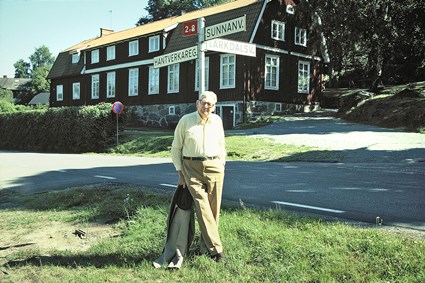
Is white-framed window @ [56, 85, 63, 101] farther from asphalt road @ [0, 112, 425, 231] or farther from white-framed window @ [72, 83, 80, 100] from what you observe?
asphalt road @ [0, 112, 425, 231]

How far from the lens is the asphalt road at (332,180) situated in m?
6.85

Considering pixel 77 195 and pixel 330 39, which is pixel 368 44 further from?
pixel 77 195

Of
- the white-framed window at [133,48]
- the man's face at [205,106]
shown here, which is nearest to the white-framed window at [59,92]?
the white-framed window at [133,48]

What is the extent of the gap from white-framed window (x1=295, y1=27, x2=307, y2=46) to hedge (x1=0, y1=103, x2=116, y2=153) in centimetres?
1609

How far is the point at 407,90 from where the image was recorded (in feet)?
85.7

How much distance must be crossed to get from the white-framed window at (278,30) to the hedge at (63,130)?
1327cm

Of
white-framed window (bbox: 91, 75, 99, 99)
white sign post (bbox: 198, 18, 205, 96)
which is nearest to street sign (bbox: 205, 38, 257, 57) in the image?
white sign post (bbox: 198, 18, 205, 96)

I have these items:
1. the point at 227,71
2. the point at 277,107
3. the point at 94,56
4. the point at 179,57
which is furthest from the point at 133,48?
the point at 179,57

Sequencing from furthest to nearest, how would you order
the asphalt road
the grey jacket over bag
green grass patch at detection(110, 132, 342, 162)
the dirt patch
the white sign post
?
1. green grass patch at detection(110, 132, 342, 162)
2. the asphalt road
3. the white sign post
4. the dirt patch
5. the grey jacket over bag

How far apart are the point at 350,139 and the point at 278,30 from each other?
586 inches

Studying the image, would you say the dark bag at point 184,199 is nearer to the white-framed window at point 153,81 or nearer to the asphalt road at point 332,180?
the asphalt road at point 332,180

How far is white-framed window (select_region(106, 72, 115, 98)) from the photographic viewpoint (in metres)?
41.1

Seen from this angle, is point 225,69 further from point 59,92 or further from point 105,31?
point 59,92

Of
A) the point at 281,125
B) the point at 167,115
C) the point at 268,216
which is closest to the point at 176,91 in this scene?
the point at 167,115
